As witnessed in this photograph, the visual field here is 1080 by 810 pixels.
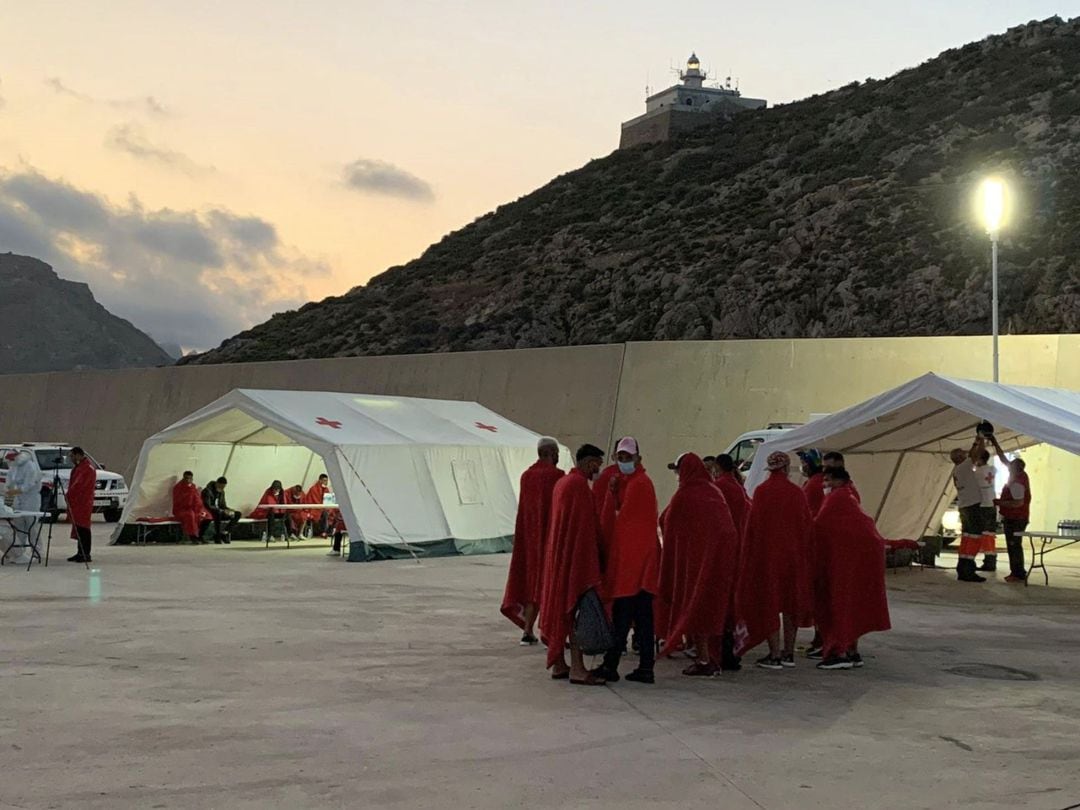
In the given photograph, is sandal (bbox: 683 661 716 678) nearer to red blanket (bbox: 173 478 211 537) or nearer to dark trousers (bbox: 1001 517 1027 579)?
dark trousers (bbox: 1001 517 1027 579)

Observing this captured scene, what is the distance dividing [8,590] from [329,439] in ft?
18.5

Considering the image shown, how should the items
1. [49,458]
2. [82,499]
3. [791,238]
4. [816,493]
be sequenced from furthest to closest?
[791,238] < [49,458] < [82,499] < [816,493]

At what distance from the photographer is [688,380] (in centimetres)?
2633

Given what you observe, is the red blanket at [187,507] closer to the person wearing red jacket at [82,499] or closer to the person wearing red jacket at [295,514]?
the person wearing red jacket at [295,514]

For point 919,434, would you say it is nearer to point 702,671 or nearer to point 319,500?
point 702,671

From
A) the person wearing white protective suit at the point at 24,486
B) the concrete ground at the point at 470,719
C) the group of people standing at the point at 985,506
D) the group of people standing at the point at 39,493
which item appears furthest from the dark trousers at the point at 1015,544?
the person wearing white protective suit at the point at 24,486

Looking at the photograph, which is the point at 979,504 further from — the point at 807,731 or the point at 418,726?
the point at 418,726

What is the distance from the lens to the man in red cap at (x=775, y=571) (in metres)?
9.11

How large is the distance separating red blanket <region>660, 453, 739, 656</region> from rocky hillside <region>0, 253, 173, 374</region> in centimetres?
16639

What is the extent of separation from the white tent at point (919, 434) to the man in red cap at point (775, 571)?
4.37 metres

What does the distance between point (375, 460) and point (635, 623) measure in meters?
Result: 10.6

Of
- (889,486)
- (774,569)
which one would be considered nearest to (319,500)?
(889,486)

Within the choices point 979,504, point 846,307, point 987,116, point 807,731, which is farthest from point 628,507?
point 987,116

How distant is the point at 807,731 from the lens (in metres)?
6.98
